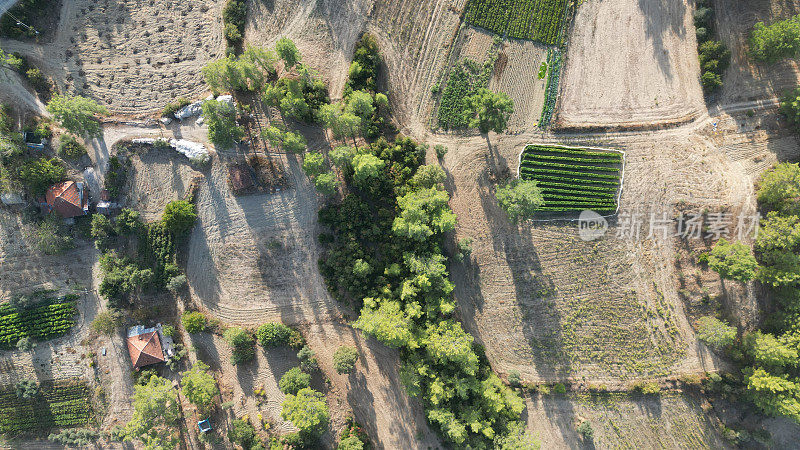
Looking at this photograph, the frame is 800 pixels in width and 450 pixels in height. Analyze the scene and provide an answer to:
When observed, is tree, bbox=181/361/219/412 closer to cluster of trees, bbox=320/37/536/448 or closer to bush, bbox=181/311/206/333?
bush, bbox=181/311/206/333

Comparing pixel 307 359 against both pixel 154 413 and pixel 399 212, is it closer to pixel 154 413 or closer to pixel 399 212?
pixel 154 413

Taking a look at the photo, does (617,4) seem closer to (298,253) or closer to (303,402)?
(298,253)

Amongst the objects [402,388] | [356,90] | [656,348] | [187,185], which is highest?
[356,90]

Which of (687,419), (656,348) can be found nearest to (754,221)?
(656,348)

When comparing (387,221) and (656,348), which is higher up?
(387,221)

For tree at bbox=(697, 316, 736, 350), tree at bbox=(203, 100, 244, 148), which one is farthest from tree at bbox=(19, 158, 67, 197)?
tree at bbox=(697, 316, 736, 350)

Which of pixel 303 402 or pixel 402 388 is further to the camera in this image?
pixel 402 388
